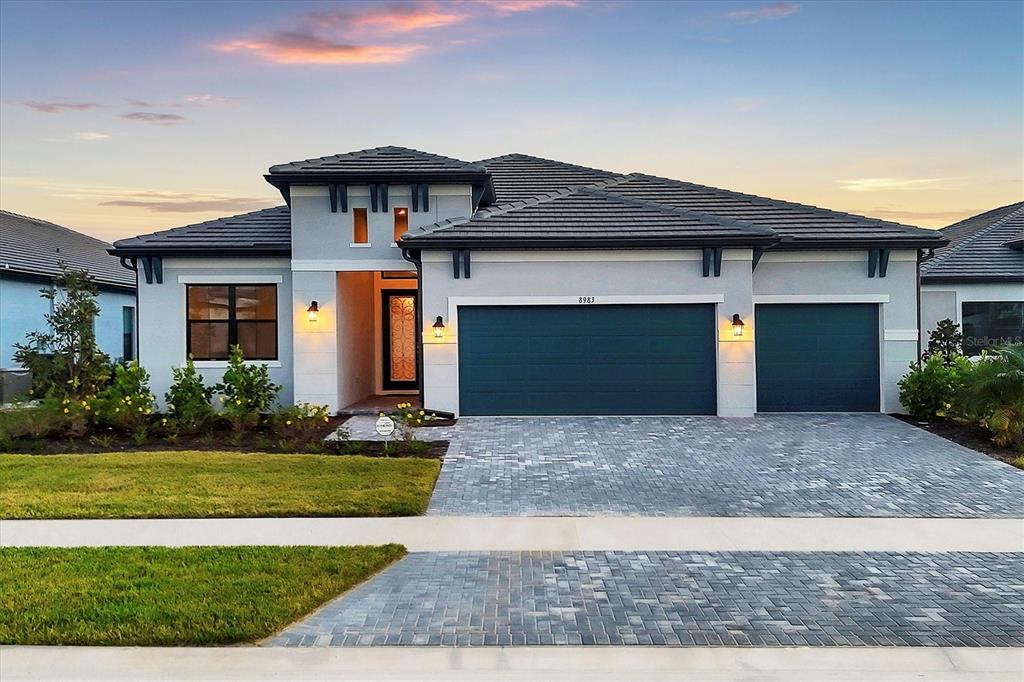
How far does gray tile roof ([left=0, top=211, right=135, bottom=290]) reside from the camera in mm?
21127

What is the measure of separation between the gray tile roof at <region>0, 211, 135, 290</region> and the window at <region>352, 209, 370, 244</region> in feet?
39.7

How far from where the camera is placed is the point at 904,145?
18.7 metres

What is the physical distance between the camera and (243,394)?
12.6 meters

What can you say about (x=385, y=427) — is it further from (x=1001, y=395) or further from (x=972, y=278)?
(x=972, y=278)

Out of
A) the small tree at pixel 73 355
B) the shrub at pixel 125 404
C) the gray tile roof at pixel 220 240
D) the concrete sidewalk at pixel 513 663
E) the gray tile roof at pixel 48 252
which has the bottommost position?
the concrete sidewalk at pixel 513 663

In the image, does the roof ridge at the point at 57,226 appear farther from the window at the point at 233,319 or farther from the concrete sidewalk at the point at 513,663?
the concrete sidewalk at the point at 513,663

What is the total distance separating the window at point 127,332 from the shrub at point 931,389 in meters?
26.7

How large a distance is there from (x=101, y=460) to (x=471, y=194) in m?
8.96

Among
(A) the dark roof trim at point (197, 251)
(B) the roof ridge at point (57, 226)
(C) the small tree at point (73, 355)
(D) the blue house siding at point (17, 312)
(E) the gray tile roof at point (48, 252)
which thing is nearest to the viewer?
(C) the small tree at point (73, 355)

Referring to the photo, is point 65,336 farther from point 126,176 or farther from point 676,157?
point 676,157

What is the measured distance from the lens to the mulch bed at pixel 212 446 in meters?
10.6

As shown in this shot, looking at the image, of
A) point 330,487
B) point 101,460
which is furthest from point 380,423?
point 101,460

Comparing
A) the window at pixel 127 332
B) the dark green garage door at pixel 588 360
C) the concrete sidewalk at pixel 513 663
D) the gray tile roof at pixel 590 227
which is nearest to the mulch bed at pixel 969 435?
the dark green garage door at pixel 588 360

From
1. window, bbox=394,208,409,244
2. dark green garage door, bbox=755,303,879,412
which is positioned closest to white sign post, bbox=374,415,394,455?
window, bbox=394,208,409,244
